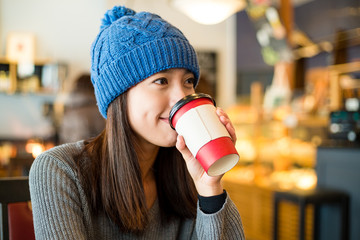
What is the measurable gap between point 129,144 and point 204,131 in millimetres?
332

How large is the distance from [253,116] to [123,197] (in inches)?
140

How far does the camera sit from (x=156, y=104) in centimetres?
114

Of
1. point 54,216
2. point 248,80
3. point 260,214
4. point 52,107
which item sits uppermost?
point 248,80

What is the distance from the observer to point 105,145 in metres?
1.25

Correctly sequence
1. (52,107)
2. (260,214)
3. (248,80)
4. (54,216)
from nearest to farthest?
(54,216)
(260,214)
(52,107)
(248,80)

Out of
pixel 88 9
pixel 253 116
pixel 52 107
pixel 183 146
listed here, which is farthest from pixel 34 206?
pixel 88 9

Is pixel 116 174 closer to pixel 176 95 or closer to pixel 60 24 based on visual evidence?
pixel 176 95

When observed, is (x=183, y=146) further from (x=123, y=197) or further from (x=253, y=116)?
(x=253, y=116)

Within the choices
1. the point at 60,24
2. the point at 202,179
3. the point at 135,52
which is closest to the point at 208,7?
the point at 135,52

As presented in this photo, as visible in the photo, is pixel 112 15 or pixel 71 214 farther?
pixel 112 15

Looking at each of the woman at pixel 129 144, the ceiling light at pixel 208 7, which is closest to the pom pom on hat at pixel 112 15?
the woman at pixel 129 144

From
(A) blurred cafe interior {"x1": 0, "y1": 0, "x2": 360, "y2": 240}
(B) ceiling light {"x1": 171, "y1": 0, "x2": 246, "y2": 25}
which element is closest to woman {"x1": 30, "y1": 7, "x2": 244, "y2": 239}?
(A) blurred cafe interior {"x1": 0, "y1": 0, "x2": 360, "y2": 240}

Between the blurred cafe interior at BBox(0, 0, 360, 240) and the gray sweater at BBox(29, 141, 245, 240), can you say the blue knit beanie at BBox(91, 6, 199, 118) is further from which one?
the blurred cafe interior at BBox(0, 0, 360, 240)

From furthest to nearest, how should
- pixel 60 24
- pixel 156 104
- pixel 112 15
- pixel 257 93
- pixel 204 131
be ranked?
pixel 60 24 → pixel 257 93 → pixel 112 15 → pixel 156 104 → pixel 204 131
